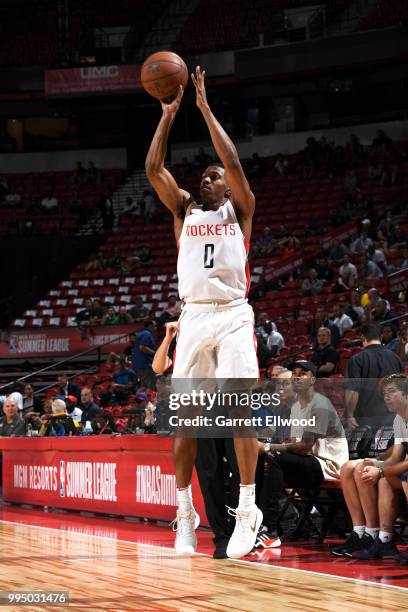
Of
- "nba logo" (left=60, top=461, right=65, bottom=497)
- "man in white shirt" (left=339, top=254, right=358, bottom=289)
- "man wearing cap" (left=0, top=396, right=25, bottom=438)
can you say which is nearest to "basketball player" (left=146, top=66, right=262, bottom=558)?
"nba logo" (left=60, top=461, right=65, bottom=497)

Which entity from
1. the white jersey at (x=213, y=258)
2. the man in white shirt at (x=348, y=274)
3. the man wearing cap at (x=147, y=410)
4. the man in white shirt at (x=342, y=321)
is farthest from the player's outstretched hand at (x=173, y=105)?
the man in white shirt at (x=348, y=274)

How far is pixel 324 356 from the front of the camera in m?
11.3

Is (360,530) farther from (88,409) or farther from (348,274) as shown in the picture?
(348,274)

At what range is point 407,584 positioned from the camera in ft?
16.2

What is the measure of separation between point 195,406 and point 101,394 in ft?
29.3

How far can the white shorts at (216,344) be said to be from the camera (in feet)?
17.8

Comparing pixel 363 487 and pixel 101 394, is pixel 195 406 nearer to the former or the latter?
pixel 363 487

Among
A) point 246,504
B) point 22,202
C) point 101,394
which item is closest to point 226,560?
point 246,504

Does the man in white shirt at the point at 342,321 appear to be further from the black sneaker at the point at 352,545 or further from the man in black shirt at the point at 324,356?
the black sneaker at the point at 352,545

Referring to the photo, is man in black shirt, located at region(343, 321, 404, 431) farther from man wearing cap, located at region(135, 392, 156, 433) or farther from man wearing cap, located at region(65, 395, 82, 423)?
man wearing cap, located at region(65, 395, 82, 423)

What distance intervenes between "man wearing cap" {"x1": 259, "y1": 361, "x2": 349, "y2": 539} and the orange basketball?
2.26 m

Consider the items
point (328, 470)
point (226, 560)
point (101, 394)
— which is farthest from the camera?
point (101, 394)

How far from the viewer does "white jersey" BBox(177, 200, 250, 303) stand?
5484 millimetres

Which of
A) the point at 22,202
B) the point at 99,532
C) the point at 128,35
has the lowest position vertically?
the point at 99,532
